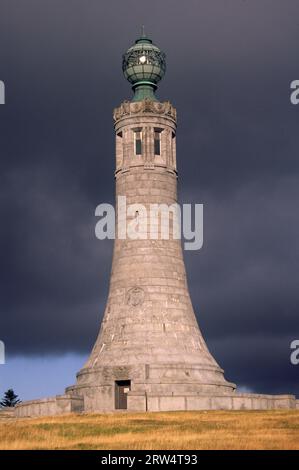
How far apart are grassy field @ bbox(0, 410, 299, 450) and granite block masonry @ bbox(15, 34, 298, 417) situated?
10350 millimetres

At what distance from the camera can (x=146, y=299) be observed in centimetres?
7512

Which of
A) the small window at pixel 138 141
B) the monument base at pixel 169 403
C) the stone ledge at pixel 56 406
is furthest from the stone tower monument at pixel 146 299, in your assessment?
the stone ledge at pixel 56 406

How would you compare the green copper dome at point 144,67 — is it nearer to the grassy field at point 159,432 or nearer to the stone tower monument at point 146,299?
the stone tower monument at point 146,299

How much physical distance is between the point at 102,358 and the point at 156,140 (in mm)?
19128

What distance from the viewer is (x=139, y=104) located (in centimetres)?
7944

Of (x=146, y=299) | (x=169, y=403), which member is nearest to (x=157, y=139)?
(x=146, y=299)

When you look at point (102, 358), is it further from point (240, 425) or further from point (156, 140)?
point (240, 425)

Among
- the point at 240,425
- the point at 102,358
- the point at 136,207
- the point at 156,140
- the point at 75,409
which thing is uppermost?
the point at 156,140

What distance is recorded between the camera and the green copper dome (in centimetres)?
8025

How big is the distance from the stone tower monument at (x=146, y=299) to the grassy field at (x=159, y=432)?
11.0m
